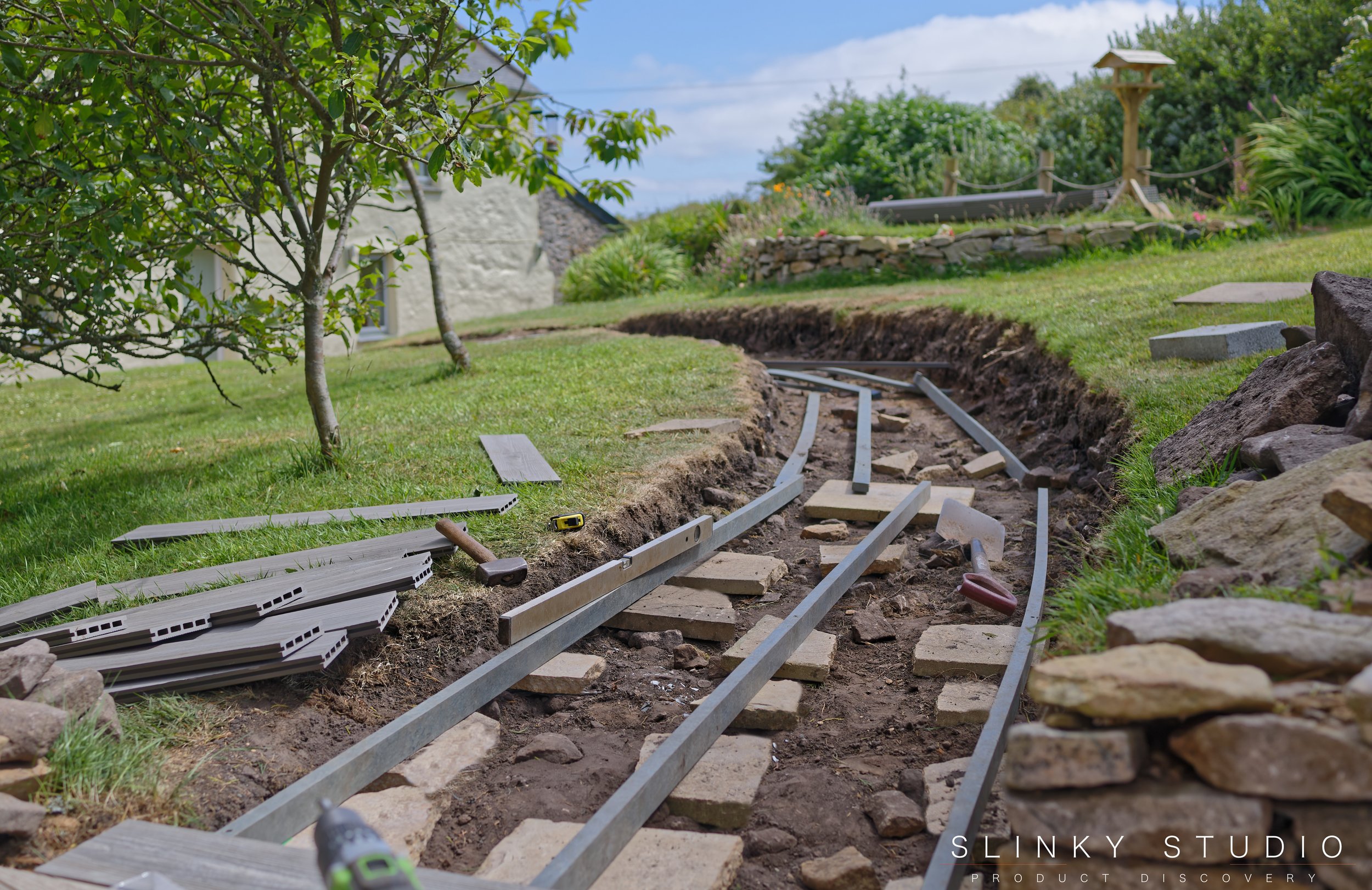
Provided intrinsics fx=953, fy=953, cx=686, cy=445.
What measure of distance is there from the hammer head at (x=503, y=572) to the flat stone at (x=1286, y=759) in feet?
10.1

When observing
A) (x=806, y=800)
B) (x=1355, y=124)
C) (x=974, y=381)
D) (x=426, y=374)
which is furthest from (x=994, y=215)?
(x=806, y=800)

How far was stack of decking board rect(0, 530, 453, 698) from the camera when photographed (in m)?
3.64

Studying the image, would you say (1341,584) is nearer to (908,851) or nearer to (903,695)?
(908,851)

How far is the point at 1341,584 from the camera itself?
97.3 inches

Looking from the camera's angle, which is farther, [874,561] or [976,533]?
[976,533]

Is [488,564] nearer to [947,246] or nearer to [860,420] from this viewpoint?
[860,420]

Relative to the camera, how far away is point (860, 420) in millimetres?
8602

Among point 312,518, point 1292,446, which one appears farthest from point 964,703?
point 312,518

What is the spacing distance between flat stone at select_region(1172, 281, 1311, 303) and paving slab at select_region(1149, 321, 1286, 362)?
1448mm

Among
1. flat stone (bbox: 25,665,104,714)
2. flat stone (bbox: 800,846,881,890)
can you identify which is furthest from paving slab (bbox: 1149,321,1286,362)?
flat stone (bbox: 25,665,104,714)

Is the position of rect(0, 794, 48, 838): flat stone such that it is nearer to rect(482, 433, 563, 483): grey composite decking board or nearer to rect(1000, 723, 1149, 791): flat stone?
rect(1000, 723, 1149, 791): flat stone

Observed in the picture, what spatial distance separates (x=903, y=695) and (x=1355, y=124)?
14939mm

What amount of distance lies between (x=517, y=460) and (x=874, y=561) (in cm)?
237

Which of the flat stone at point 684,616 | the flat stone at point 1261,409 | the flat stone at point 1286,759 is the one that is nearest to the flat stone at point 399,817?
the flat stone at point 684,616
